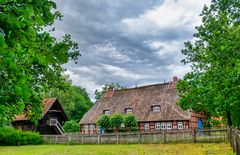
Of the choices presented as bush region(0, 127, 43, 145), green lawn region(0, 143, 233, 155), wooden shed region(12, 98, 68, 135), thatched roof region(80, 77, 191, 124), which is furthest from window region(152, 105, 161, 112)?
green lawn region(0, 143, 233, 155)

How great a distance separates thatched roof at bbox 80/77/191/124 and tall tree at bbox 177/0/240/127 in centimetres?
1364

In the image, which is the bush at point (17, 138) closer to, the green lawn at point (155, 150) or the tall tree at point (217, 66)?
the green lawn at point (155, 150)

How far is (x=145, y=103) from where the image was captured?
44.5 meters

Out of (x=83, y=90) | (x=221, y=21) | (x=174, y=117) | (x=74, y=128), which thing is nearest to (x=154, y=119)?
(x=174, y=117)

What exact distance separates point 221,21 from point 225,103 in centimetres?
681

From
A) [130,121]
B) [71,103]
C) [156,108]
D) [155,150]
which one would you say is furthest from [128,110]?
[155,150]

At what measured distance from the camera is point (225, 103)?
57.6ft

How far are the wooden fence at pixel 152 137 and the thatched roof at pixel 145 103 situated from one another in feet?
37.0

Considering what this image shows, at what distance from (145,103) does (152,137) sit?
16.4 metres

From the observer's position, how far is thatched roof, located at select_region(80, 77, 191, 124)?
133 feet

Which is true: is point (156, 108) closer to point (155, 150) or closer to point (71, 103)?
point (155, 150)

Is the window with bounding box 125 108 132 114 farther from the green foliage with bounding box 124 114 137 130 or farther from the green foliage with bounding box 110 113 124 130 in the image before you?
the green foliage with bounding box 124 114 137 130

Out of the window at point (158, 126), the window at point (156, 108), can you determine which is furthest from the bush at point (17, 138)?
the window at point (156, 108)

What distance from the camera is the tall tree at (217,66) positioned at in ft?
54.4
